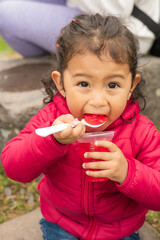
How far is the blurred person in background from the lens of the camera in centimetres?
270

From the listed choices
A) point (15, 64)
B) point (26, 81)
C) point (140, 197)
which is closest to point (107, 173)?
point (140, 197)

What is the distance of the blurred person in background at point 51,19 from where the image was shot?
270 cm

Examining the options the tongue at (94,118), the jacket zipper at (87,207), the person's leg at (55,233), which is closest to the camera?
the tongue at (94,118)

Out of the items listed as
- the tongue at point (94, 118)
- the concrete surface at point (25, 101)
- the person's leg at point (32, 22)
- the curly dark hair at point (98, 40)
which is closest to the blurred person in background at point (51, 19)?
the person's leg at point (32, 22)

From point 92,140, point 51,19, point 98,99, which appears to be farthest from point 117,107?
point 51,19

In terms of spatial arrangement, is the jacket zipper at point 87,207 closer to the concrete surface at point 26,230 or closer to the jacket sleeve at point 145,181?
the jacket sleeve at point 145,181

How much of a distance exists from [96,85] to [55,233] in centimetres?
91

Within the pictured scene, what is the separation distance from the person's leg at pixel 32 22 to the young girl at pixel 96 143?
1406mm

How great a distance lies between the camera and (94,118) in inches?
54.2

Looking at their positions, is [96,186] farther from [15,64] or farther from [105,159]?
[15,64]

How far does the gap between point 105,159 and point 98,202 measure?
41cm

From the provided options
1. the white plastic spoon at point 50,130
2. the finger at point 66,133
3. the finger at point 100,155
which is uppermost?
the white plastic spoon at point 50,130

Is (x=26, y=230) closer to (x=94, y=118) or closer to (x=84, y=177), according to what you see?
(x=84, y=177)

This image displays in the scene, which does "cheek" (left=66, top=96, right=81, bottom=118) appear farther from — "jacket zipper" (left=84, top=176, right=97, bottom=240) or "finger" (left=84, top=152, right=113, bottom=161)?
"jacket zipper" (left=84, top=176, right=97, bottom=240)
